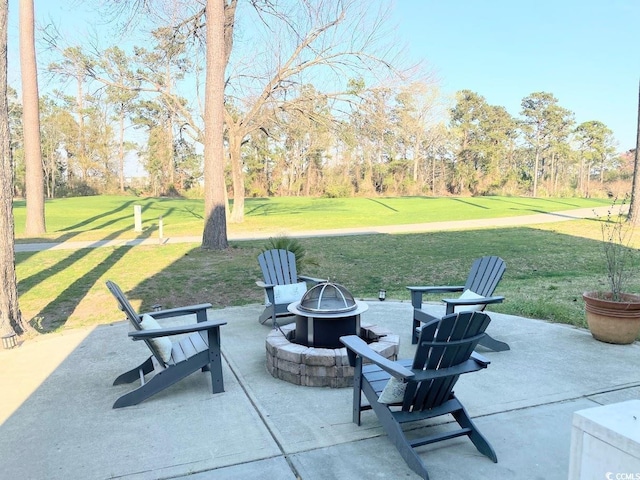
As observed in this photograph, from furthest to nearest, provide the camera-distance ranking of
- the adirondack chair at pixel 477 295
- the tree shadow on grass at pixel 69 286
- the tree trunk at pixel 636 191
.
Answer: the tree trunk at pixel 636 191 → the tree shadow on grass at pixel 69 286 → the adirondack chair at pixel 477 295

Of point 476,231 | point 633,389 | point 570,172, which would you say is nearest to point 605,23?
point 476,231

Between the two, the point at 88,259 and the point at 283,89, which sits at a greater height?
the point at 283,89

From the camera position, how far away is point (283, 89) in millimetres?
16266

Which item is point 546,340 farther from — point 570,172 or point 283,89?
point 570,172

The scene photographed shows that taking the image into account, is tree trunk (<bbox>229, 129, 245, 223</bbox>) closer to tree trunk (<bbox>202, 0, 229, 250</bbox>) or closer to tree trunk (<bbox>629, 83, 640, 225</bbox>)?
tree trunk (<bbox>202, 0, 229, 250</bbox>)

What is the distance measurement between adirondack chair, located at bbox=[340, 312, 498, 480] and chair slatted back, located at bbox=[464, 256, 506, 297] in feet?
6.88

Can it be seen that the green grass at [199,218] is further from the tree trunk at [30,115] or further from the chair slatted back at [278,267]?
the chair slatted back at [278,267]

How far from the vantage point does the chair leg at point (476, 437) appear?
2434mm

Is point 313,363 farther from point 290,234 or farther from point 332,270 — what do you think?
point 290,234

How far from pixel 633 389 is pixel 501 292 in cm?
403

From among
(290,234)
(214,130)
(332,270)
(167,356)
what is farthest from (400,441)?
(290,234)

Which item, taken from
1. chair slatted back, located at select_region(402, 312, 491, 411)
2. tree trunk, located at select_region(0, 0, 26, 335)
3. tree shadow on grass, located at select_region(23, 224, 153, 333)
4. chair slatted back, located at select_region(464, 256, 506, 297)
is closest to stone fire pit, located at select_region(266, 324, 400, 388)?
chair slatted back, located at select_region(402, 312, 491, 411)

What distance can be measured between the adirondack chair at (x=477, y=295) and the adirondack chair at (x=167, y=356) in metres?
1.96

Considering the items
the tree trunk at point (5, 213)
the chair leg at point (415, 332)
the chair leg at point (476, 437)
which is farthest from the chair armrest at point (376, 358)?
the tree trunk at point (5, 213)
